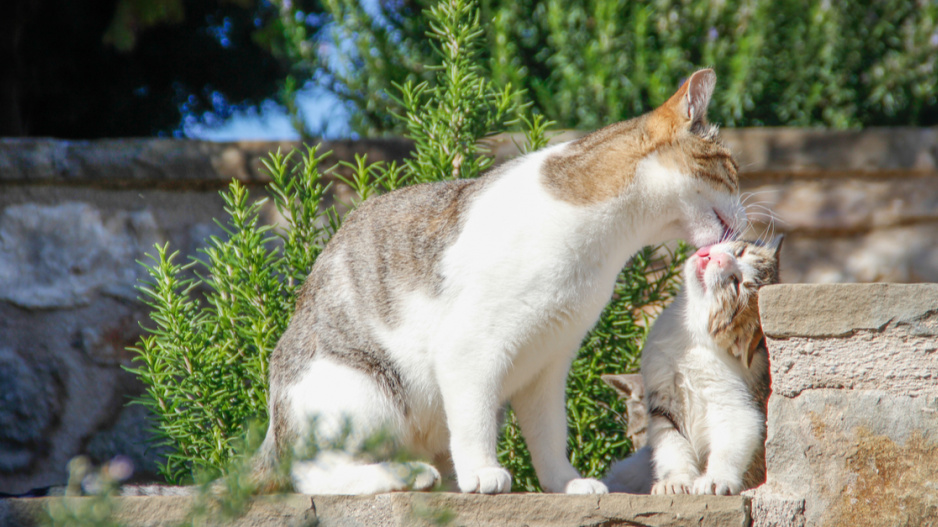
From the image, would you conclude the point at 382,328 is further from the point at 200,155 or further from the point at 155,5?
the point at 155,5

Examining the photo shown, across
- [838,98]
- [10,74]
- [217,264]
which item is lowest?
[217,264]

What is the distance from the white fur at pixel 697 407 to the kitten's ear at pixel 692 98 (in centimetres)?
31

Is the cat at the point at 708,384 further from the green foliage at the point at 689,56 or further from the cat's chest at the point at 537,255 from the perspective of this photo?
the green foliage at the point at 689,56

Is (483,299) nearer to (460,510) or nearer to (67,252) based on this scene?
(460,510)

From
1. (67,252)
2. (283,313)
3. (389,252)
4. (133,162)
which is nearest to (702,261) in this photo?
(389,252)

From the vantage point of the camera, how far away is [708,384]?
5.60 ft

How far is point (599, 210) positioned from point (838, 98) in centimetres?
236

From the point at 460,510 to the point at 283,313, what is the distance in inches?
34.2

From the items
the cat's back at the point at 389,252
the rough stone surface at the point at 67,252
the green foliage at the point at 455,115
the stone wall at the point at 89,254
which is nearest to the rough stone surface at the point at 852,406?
the cat's back at the point at 389,252

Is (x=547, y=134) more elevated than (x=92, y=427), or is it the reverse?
(x=547, y=134)

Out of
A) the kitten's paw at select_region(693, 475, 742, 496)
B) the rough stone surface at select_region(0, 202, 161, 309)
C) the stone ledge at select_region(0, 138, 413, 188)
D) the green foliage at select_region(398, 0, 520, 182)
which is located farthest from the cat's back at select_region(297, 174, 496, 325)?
the rough stone surface at select_region(0, 202, 161, 309)

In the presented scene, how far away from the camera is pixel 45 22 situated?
3574 millimetres

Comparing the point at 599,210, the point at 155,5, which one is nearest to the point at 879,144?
the point at 599,210

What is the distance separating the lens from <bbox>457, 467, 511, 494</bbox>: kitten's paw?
1.45m
